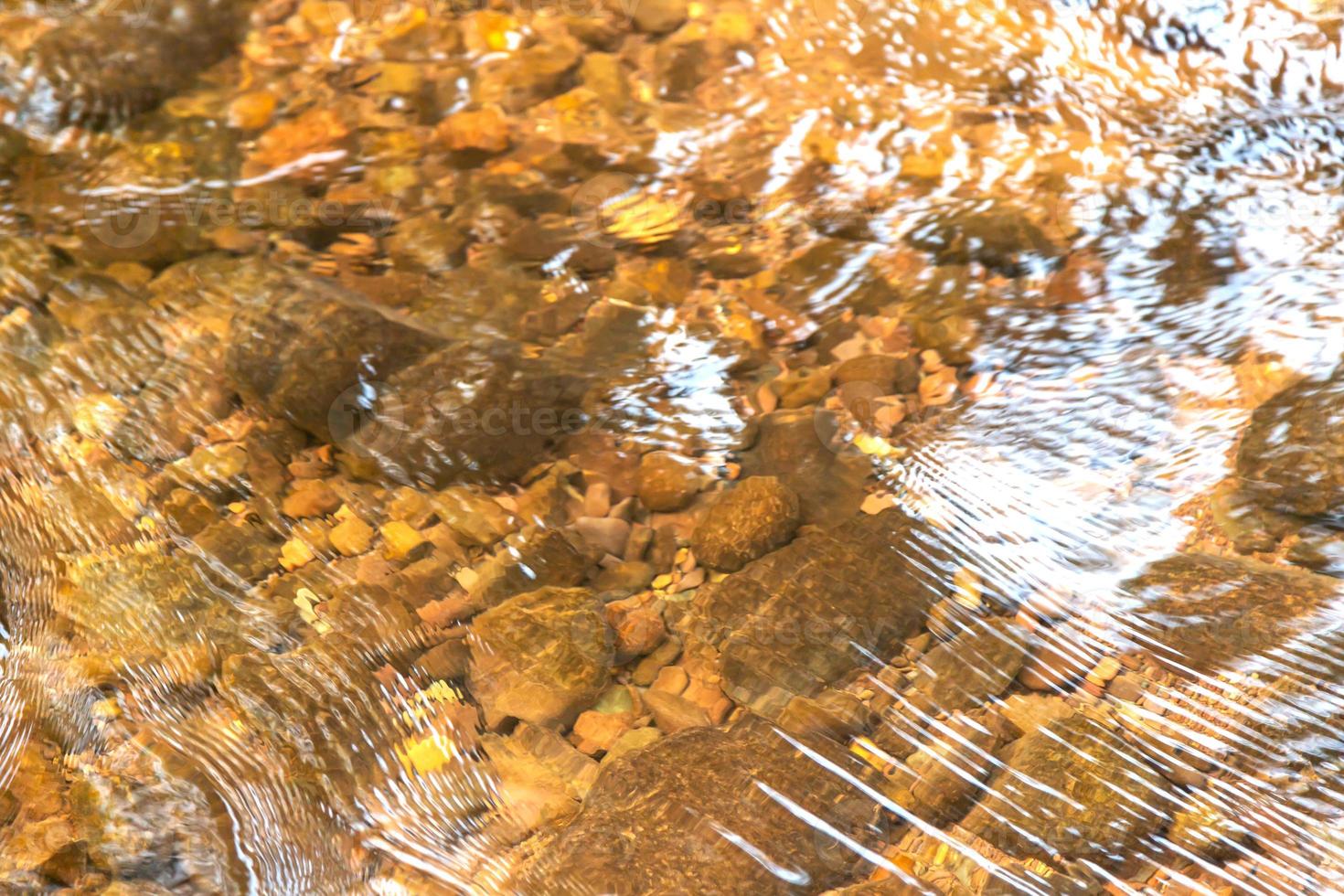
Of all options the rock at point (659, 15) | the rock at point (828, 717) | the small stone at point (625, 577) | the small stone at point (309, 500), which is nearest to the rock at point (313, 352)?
the small stone at point (309, 500)

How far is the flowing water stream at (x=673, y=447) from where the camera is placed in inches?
67.3

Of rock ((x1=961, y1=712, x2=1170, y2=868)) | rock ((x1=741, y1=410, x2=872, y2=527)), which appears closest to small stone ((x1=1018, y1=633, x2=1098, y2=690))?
rock ((x1=961, y1=712, x2=1170, y2=868))

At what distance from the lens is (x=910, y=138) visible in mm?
2840

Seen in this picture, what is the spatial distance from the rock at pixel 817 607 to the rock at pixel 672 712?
8 centimetres

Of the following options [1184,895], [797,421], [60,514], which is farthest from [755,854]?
[60,514]

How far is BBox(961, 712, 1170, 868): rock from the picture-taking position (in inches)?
65.6

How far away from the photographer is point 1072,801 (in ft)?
5.58

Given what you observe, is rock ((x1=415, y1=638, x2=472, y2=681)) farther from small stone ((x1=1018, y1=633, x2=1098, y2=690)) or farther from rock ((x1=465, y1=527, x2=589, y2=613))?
small stone ((x1=1018, y1=633, x2=1098, y2=690))

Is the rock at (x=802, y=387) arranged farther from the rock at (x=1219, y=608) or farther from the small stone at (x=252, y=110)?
the small stone at (x=252, y=110)

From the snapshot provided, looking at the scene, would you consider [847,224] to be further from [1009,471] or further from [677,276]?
[1009,471]

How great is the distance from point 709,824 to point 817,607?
50 centimetres

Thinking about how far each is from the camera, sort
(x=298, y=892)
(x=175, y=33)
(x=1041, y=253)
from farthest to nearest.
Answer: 1. (x=175, y=33)
2. (x=1041, y=253)
3. (x=298, y=892)

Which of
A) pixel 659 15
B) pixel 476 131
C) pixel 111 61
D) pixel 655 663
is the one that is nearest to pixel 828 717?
pixel 655 663

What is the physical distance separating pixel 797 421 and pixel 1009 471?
0.50 m
